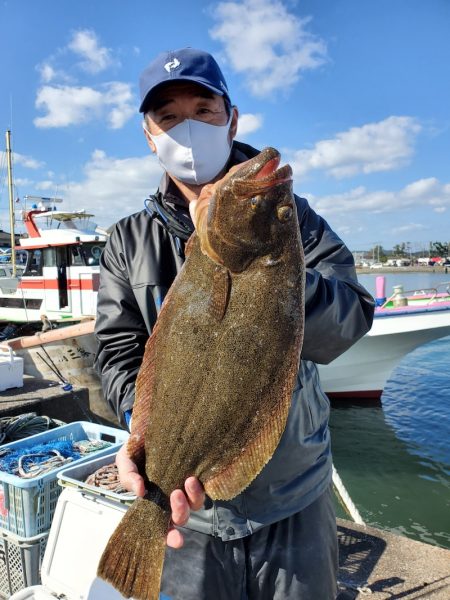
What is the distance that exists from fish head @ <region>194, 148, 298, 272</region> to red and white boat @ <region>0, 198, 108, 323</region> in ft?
41.3

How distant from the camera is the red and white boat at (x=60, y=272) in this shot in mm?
14469

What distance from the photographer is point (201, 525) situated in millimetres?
2201

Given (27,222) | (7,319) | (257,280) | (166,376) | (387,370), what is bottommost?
(387,370)

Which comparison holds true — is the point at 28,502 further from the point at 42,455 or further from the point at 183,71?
the point at 183,71

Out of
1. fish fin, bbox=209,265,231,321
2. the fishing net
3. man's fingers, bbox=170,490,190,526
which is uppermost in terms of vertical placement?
fish fin, bbox=209,265,231,321

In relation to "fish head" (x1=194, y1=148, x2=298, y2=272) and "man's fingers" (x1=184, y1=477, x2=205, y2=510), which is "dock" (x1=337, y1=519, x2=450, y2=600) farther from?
"fish head" (x1=194, y1=148, x2=298, y2=272)

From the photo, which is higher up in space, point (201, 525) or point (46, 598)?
point (201, 525)

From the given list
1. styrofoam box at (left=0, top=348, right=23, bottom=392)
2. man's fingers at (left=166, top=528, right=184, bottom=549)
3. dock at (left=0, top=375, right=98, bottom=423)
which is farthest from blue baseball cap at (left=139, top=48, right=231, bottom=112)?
styrofoam box at (left=0, top=348, right=23, bottom=392)

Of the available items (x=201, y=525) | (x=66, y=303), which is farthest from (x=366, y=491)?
(x=66, y=303)

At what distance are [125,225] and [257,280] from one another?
1.12 m

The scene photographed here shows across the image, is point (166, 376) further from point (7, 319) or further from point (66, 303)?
point (7, 319)

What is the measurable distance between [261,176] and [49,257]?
14.6 m

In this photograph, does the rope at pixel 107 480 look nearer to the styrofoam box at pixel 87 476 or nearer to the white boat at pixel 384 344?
the styrofoam box at pixel 87 476

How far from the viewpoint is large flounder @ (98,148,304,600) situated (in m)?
1.72
